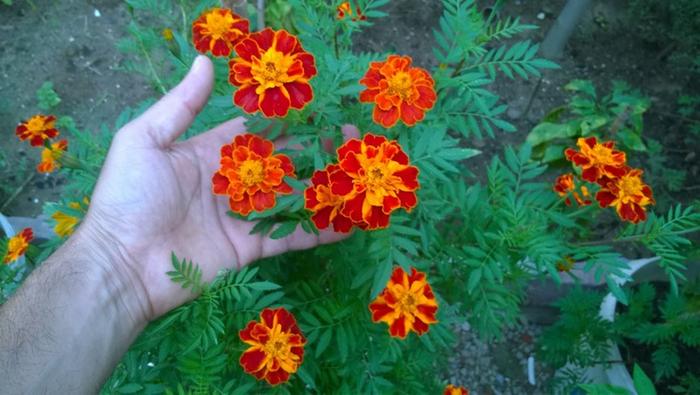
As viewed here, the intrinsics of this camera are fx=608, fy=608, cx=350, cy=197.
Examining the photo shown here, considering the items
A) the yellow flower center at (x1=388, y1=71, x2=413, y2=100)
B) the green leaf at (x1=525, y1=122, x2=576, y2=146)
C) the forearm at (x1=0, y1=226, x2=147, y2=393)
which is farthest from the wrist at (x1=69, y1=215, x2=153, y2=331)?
the green leaf at (x1=525, y1=122, x2=576, y2=146)

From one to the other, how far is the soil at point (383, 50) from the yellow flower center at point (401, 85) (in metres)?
1.95

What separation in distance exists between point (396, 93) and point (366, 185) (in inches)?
10.2

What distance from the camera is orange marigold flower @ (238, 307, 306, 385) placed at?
1.32 m

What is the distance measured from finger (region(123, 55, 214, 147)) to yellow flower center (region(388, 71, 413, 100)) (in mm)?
513

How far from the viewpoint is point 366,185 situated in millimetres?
1140

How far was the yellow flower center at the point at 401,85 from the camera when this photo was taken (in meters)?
1.29

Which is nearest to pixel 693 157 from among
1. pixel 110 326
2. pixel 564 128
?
pixel 564 128

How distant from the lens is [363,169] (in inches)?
44.9

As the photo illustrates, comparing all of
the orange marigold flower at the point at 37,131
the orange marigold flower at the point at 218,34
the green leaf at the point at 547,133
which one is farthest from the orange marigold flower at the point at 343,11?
the green leaf at the point at 547,133

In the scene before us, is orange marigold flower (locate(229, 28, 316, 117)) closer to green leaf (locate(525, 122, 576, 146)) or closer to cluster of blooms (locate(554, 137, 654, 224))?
cluster of blooms (locate(554, 137, 654, 224))

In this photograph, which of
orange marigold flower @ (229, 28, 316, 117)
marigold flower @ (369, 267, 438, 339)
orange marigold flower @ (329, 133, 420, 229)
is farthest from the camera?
marigold flower @ (369, 267, 438, 339)

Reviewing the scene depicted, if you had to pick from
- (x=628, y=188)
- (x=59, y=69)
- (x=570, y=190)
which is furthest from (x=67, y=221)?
(x=59, y=69)

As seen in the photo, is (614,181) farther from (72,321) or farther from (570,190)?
(72,321)

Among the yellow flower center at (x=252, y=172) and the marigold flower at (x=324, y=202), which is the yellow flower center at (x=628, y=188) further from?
the yellow flower center at (x=252, y=172)
